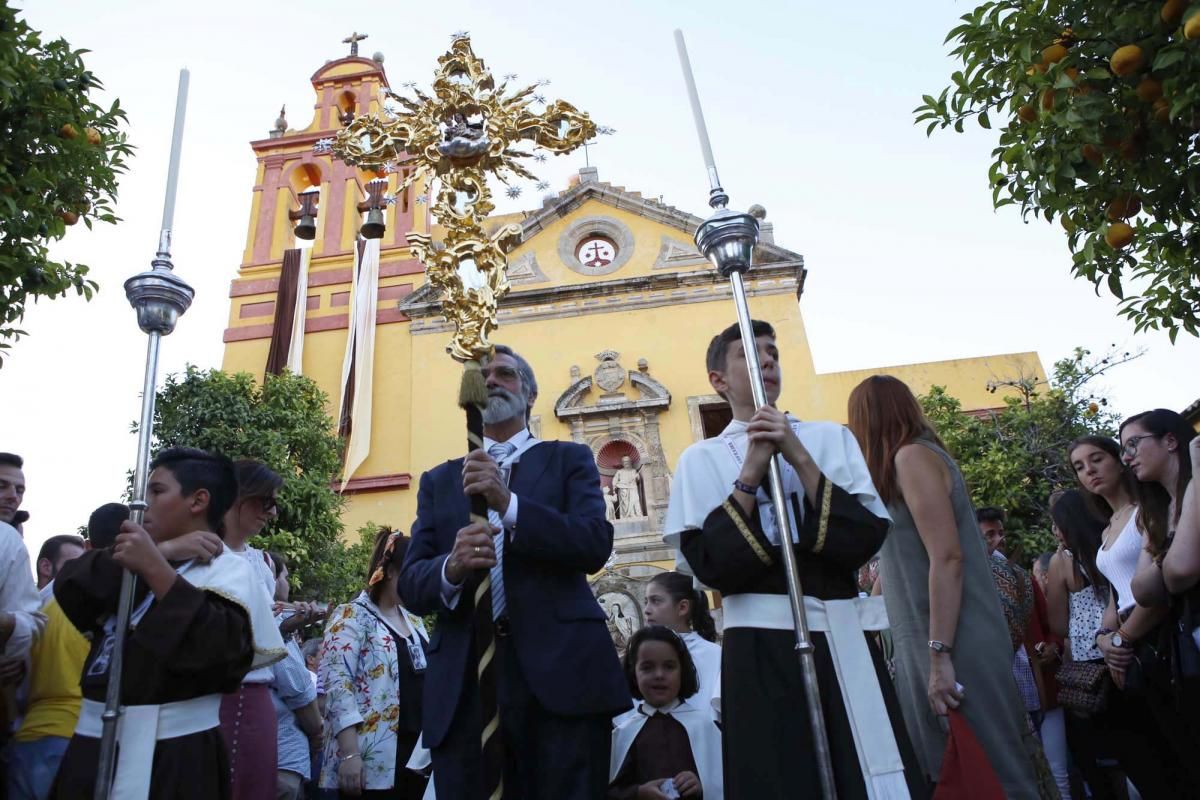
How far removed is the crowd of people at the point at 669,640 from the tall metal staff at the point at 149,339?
0.05 meters

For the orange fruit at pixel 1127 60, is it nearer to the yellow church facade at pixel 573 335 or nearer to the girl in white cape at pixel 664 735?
the girl in white cape at pixel 664 735

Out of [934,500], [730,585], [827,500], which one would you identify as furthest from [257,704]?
[934,500]

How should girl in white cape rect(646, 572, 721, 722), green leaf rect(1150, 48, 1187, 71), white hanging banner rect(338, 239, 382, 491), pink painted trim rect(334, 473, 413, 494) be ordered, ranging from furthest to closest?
white hanging banner rect(338, 239, 382, 491), pink painted trim rect(334, 473, 413, 494), girl in white cape rect(646, 572, 721, 722), green leaf rect(1150, 48, 1187, 71)

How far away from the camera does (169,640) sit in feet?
8.10

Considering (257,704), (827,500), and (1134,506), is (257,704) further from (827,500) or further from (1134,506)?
(1134,506)

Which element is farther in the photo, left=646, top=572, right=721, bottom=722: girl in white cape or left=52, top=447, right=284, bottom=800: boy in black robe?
left=646, top=572, right=721, bottom=722: girl in white cape

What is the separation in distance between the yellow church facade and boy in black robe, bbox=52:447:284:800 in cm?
1344

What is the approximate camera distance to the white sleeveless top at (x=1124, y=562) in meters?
3.56

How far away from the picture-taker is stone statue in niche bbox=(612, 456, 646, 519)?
16.6 m

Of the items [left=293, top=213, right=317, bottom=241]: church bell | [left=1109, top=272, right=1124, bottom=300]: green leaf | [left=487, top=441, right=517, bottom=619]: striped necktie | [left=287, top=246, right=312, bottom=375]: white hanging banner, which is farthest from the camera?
[left=287, top=246, right=312, bottom=375]: white hanging banner

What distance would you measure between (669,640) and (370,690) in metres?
1.38

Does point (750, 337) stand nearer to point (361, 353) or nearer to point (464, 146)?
point (464, 146)

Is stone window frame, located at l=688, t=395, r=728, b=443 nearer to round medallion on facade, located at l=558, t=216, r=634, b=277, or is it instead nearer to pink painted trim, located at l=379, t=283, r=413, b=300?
round medallion on facade, located at l=558, t=216, r=634, b=277

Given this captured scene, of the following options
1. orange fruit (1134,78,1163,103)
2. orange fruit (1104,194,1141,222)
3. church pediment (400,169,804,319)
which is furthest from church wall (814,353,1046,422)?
orange fruit (1134,78,1163,103)
